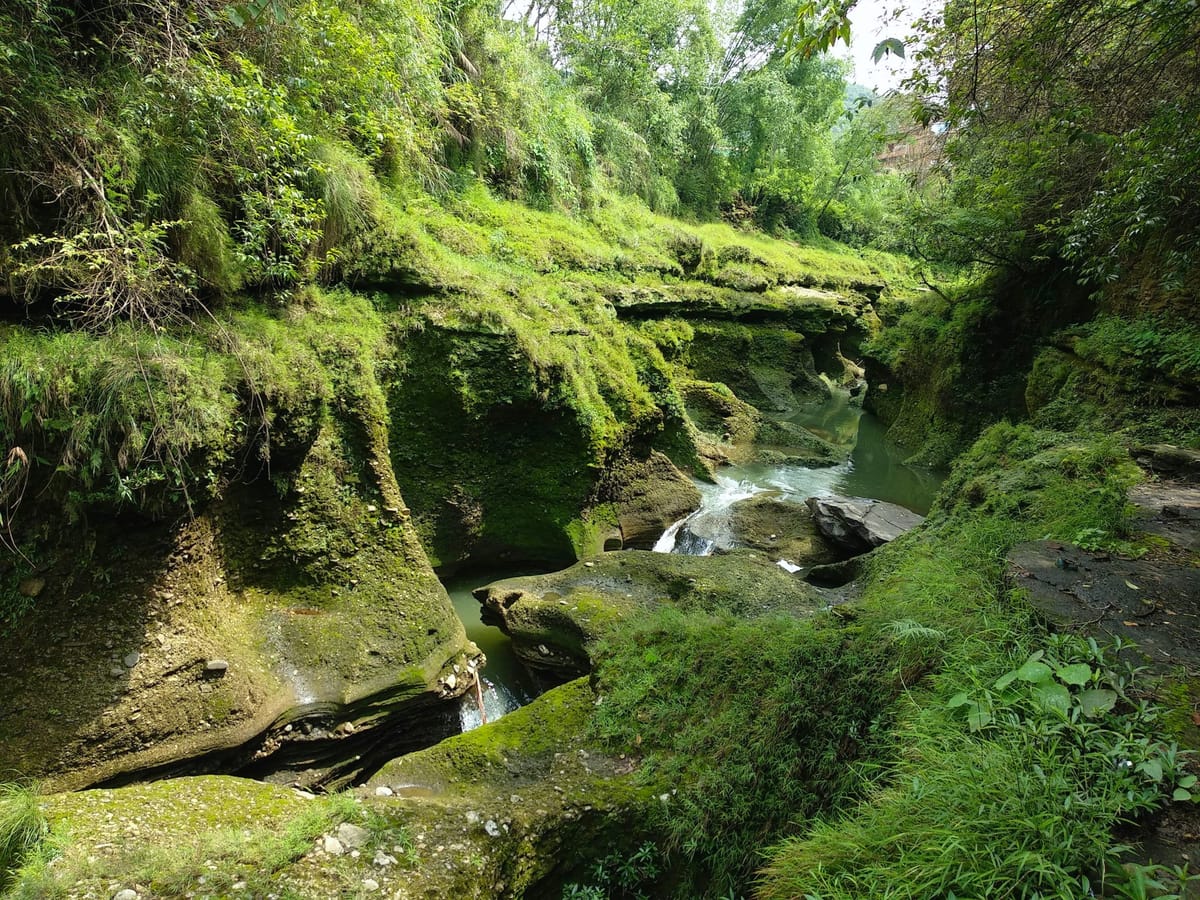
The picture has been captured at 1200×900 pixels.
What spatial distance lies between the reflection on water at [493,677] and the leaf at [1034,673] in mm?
4825

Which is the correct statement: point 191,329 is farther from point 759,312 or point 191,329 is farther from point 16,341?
point 759,312

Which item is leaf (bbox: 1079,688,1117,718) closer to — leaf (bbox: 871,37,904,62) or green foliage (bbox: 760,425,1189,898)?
green foliage (bbox: 760,425,1189,898)

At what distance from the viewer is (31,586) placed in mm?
4156

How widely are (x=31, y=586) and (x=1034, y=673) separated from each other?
20.3 feet

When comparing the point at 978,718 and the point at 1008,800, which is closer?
the point at 1008,800

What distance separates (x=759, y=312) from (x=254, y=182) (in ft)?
52.7

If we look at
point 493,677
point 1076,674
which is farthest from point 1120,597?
point 493,677

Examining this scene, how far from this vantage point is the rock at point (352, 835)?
3.16 metres

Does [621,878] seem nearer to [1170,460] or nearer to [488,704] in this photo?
[488,704]

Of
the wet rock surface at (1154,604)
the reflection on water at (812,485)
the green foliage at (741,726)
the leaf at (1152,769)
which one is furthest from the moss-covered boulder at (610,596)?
the leaf at (1152,769)

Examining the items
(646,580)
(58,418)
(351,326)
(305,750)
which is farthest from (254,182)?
(646,580)

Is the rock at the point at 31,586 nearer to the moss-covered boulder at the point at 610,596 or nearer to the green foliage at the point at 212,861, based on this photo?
the green foliage at the point at 212,861

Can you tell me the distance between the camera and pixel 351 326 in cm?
680

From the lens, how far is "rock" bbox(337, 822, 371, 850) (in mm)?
3156
